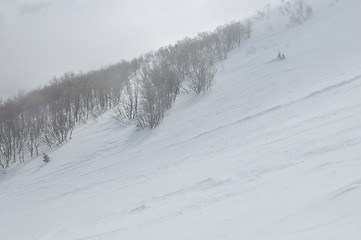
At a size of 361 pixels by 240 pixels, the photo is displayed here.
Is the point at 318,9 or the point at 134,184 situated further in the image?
the point at 318,9

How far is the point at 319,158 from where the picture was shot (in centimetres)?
677

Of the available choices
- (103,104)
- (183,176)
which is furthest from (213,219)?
(103,104)

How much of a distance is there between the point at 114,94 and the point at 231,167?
92.4 feet

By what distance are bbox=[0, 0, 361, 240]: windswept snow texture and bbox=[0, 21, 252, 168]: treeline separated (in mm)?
1319

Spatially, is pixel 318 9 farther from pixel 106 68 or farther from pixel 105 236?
pixel 105 236

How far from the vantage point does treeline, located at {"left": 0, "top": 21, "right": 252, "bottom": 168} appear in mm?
22578

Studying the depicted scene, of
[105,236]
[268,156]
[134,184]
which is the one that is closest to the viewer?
[105,236]

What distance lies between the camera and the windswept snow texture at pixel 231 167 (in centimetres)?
501

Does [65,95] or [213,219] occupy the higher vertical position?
[65,95]

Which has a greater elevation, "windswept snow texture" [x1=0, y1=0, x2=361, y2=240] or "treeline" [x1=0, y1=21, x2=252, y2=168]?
"treeline" [x1=0, y1=21, x2=252, y2=168]

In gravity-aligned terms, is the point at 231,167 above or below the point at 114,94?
below

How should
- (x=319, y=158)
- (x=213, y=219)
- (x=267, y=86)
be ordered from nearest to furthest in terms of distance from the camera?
(x=213, y=219)
(x=319, y=158)
(x=267, y=86)

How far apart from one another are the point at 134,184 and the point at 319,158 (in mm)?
5923

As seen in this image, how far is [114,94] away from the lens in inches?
1379
